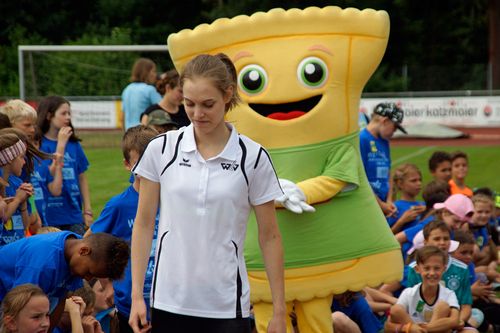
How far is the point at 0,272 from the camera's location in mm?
5164

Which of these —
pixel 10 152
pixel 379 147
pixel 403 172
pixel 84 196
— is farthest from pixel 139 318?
pixel 403 172

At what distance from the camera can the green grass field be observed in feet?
54.0

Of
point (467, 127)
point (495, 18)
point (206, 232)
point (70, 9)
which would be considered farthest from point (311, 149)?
point (70, 9)

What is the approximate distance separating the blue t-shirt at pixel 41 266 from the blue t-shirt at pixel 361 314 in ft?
8.06

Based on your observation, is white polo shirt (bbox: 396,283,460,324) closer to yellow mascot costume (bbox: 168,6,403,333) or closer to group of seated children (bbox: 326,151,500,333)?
group of seated children (bbox: 326,151,500,333)

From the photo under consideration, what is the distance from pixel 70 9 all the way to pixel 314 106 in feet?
126

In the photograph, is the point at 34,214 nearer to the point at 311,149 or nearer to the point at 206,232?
the point at 311,149

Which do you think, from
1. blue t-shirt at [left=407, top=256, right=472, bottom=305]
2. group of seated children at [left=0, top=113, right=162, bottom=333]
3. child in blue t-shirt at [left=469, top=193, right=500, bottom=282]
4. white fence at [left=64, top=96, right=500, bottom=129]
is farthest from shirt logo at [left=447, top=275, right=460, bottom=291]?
white fence at [left=64, top=96, right=500, bottom=129]

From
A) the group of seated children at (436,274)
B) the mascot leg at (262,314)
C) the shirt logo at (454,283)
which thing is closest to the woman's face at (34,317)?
the mascot leg at (262,314)

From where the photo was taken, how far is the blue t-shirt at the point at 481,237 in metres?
9.12

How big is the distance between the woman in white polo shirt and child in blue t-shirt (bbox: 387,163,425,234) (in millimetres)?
5054

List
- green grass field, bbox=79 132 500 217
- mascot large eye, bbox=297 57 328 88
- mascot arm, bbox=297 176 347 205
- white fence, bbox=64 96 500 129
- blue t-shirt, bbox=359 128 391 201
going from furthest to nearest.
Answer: white fence, bbox=64 96 500 129, green grass field, bbox=79 132 500 217, blue t-shirt, bbox=359 128 391 201, mascot large eye, bbox=297 57 328 88, mascot arm, bbox=297 176 347 205

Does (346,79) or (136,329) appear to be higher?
(346,79)

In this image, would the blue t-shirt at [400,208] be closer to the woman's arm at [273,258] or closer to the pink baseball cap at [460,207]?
the pink baseball cap at [460,207]
